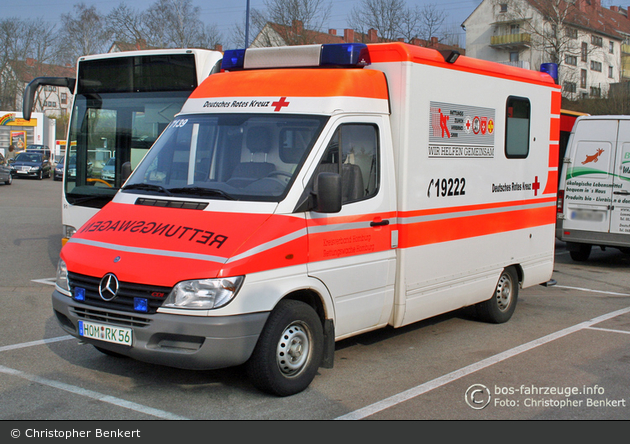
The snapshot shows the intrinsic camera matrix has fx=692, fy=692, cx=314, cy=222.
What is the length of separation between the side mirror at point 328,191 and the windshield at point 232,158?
27 centimetres

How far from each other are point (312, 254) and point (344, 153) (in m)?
0.93

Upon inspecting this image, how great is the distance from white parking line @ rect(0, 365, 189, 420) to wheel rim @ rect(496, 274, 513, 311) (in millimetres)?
4470

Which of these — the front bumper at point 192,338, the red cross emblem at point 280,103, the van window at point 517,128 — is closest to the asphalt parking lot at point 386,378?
the front bumper at point 192,338

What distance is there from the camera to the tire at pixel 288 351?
504cm

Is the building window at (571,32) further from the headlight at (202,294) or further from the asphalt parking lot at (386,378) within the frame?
the headlight at (202,294)

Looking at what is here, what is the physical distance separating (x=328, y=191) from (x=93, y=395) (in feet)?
7.70

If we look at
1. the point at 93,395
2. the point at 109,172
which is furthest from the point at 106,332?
the point at 109,172

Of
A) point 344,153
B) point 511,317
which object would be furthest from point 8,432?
point 511,317

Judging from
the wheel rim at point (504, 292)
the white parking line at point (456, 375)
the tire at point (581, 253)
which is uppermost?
the wheel rim at point (504, 292)

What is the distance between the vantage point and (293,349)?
530 centimetres

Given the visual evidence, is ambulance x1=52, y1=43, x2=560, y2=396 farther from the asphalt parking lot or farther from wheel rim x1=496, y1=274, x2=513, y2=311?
wheel rim x1=496, y1=274, x2=513, y2=311

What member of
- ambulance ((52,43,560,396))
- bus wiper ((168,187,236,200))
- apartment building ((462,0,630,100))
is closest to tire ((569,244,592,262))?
ambulance ((52,43,560,396))

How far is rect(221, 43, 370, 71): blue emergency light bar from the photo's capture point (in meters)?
6.02

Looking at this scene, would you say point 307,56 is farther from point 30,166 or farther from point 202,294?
point 30,166
